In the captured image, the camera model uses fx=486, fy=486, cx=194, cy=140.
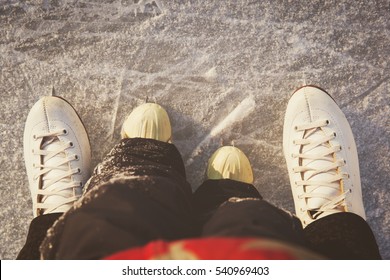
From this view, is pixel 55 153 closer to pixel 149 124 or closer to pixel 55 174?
pixel 55 174

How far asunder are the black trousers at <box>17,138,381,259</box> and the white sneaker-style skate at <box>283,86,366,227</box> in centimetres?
9

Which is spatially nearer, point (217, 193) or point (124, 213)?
point (124, 213)

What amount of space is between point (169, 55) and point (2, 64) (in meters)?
0.37

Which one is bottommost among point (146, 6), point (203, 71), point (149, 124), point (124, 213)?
point (124, 213)

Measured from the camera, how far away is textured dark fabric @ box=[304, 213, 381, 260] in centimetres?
Result: 84

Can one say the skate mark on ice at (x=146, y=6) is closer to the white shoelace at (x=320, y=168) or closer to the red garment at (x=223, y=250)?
the white shoelace at (x=320, y=168)

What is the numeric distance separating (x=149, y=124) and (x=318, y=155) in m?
0.37

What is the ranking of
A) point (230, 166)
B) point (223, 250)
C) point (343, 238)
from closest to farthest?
point (223, 250), point (343, 238), point (230, 166)

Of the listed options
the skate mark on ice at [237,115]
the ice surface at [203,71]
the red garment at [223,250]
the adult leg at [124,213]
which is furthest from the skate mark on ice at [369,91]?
the red garment at [223,250]

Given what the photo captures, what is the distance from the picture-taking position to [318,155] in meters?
1.04

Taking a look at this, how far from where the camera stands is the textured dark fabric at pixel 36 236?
869mm

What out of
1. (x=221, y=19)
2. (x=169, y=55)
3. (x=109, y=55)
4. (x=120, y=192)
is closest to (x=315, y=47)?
(x=221, y=19)

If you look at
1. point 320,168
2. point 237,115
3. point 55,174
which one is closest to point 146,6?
point 237,115

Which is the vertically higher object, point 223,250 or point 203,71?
point 203,71
